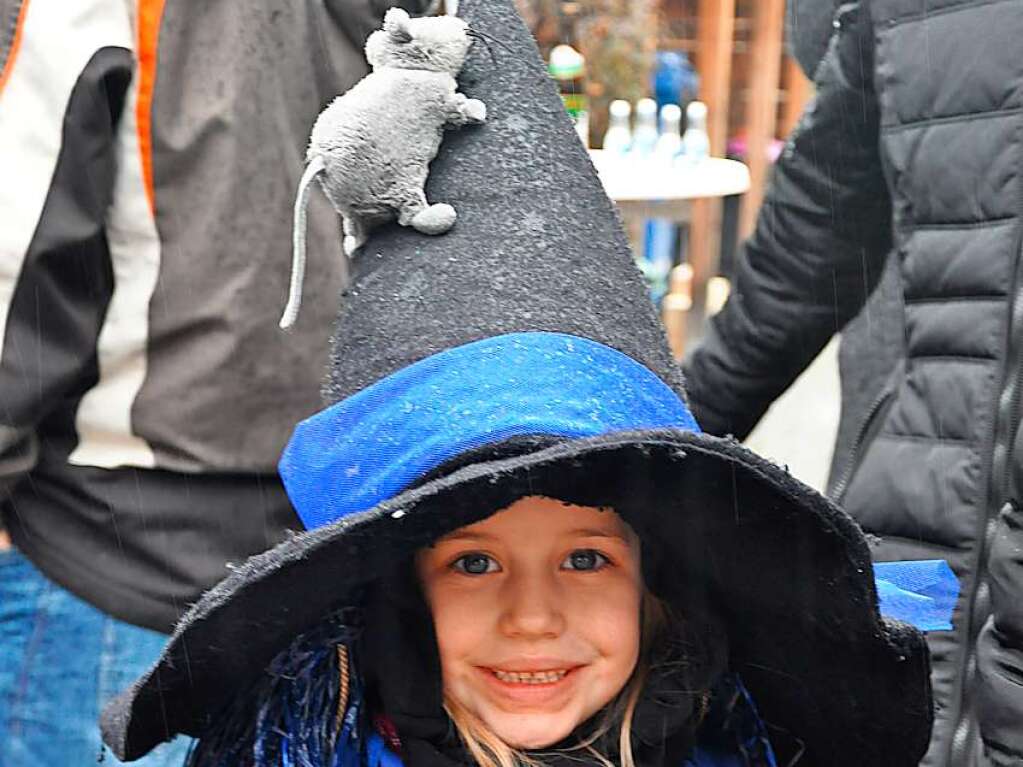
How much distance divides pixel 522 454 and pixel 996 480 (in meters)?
0.49

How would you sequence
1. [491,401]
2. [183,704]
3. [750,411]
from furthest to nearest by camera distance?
[750,411], [183,704], [491,401]

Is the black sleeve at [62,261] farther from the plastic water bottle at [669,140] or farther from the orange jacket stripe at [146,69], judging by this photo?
the plastic water bottle at [669,140]

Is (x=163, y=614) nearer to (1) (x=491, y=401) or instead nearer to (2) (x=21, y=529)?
(2) (x=21, y=529)

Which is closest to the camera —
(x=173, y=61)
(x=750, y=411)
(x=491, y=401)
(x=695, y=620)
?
(x=491, y=401)

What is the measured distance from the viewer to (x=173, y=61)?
59.9 inches

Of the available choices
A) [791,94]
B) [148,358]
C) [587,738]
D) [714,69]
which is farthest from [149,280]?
[791,94]

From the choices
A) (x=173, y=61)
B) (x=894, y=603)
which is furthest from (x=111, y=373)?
(x=894, y=603)

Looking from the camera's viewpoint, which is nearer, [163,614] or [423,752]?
[423,752]

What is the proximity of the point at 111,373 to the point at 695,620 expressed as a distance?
75cm

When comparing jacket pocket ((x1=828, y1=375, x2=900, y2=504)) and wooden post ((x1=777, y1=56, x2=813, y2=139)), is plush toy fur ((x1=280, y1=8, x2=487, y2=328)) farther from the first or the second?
wooden post ((x1=777, y1=56, x2=813, y2=139))

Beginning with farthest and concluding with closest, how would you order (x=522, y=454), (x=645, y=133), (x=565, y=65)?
(x=565, y=65)
(x=645, y=133)
(x=522, y=454)

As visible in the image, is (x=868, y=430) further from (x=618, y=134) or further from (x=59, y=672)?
(x=618, y=134)

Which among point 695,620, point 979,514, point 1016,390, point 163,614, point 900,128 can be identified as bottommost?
point 163,614

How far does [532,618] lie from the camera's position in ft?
3.98
